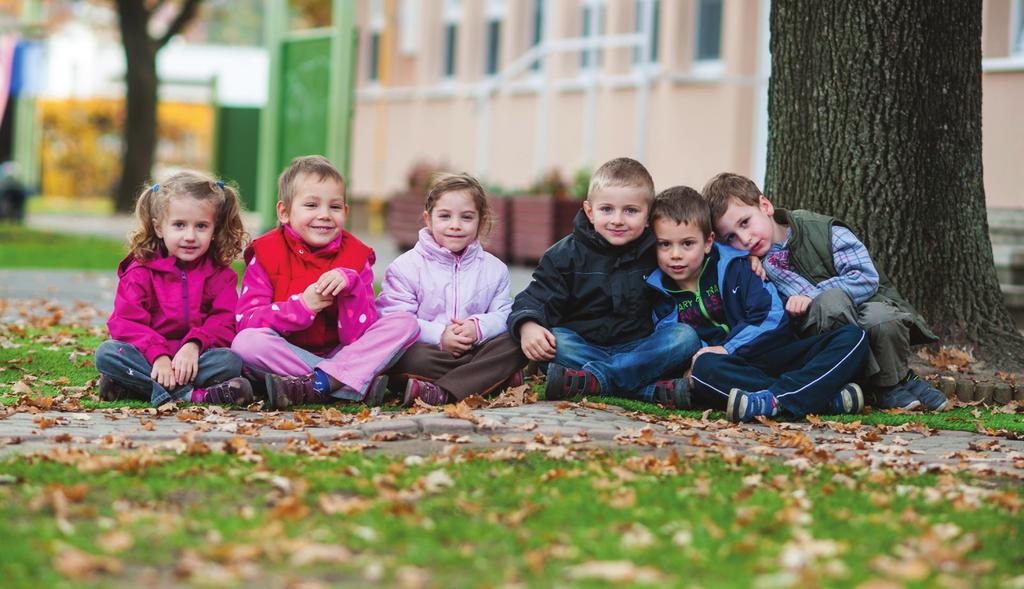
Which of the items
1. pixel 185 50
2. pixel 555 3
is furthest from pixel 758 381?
pixel 185 50

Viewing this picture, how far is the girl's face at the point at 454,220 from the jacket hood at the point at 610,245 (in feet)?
1.59

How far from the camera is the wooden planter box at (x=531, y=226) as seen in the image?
15.1 m

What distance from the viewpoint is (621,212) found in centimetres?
703

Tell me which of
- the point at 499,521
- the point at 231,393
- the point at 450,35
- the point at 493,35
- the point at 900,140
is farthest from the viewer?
the point at 450,35

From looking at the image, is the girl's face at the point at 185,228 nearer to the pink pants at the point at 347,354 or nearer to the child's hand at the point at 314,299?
the pink pants at the point at 347,354

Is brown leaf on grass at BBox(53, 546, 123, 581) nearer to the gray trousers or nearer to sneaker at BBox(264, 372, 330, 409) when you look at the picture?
sneaker at BBox(264, 372, 330, 409)

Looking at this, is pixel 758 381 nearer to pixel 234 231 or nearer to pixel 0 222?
pixel 234 231

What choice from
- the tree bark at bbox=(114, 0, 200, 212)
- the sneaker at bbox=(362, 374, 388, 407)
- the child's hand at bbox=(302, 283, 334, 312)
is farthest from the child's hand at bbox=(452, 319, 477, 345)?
the tree bark at bbox=(114, 0, 200, 212)

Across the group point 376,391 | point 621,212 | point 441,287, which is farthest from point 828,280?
point 376,391

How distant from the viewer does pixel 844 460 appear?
18.6ft

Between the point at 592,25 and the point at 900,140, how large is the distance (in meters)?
11.1

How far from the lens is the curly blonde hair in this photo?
6852 millimetres

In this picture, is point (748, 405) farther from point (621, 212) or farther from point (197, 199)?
point (197, 199)

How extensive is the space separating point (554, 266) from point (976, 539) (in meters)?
3.10
